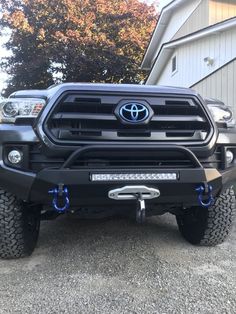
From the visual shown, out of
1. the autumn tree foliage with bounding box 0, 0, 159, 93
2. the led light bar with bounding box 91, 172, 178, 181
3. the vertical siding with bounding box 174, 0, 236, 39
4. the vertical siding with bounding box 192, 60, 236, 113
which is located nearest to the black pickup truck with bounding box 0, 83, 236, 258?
the led light bar with bounding box 91, 172, 178, 181

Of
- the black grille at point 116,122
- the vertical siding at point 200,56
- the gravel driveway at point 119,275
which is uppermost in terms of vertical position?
the vertical siding at point 200,56

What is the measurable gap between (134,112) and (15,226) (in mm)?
1373

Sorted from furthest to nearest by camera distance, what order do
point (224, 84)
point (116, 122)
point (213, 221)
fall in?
1. point (224, 84)
2. point (213, 221)
3. point (116, 122)

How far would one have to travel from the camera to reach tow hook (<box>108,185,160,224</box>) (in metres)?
3.52

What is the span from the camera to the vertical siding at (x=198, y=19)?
14836 mm

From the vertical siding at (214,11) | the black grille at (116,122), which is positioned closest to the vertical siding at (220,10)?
the vertical siding at (214,11)

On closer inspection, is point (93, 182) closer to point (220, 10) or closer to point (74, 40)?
point (220, 10)

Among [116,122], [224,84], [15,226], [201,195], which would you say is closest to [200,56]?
[224,84]

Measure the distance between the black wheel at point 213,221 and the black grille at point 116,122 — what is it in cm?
80

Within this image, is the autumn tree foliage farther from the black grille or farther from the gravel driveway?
the black grille

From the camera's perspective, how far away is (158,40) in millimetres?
20547

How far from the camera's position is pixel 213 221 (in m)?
4.21

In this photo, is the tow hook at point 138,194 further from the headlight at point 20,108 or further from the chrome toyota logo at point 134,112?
the headlight at point 20,108

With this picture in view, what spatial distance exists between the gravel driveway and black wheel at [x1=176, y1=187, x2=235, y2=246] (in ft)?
0.34
